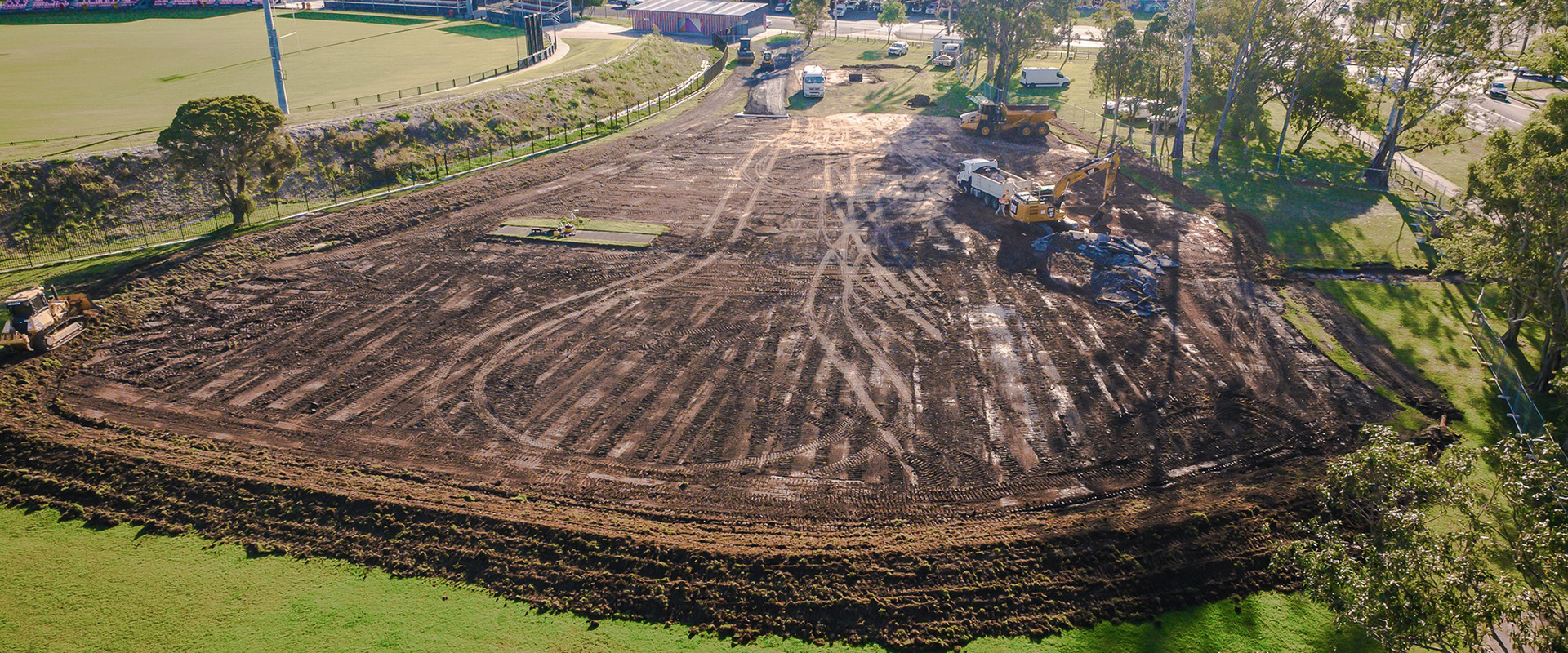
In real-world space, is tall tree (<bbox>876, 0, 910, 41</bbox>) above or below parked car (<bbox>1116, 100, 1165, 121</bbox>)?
above

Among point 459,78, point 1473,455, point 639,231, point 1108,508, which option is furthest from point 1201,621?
point 459,78

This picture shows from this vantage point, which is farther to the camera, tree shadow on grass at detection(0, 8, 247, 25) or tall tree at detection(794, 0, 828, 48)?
tall tree at detection(794, 0, 828, 48)

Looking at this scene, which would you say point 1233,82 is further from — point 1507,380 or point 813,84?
point 813,84

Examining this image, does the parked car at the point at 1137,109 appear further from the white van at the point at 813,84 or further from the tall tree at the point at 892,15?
the tall tree at the point at 892,15

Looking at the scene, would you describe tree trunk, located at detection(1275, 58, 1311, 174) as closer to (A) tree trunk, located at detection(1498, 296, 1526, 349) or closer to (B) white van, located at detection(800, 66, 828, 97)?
(A) tree trunk, located at detection(1498, 296, 1526, 349)

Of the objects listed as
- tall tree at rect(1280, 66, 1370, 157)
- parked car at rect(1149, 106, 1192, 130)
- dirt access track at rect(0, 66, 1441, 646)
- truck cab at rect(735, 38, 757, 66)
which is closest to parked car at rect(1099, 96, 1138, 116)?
parked car at rect(1149, 106, 1192, 130)

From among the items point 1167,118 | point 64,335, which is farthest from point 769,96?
point 64,335
